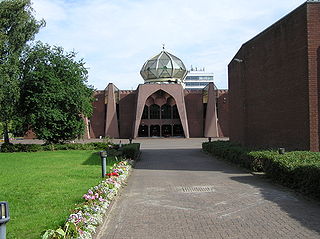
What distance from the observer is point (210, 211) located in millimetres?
7078

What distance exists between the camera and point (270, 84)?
17.4 meters

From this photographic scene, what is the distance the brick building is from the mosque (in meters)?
29.4

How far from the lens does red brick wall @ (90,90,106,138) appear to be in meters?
53.5

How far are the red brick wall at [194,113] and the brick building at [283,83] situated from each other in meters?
30.6

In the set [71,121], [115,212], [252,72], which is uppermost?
Answer: [252,72]

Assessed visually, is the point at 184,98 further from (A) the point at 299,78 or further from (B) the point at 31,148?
(A) the point at 299,78

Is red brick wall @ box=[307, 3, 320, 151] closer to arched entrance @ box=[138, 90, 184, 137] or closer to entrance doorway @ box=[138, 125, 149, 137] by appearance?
arched entrance @ box=[138, 90, 184, 137]

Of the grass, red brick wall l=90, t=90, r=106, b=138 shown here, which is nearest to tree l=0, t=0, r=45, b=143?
the grass

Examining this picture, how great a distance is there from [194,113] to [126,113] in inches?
399

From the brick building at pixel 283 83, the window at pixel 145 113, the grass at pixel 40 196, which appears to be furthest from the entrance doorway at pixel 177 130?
the grass at pixel 40 196

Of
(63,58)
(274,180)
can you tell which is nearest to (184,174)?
(274,180)

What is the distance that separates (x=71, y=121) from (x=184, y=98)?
1098 inches

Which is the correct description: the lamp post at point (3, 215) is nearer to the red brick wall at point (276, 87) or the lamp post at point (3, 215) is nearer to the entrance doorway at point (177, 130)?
the red brick wall at point (276, 87)

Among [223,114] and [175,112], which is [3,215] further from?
[175,112]
